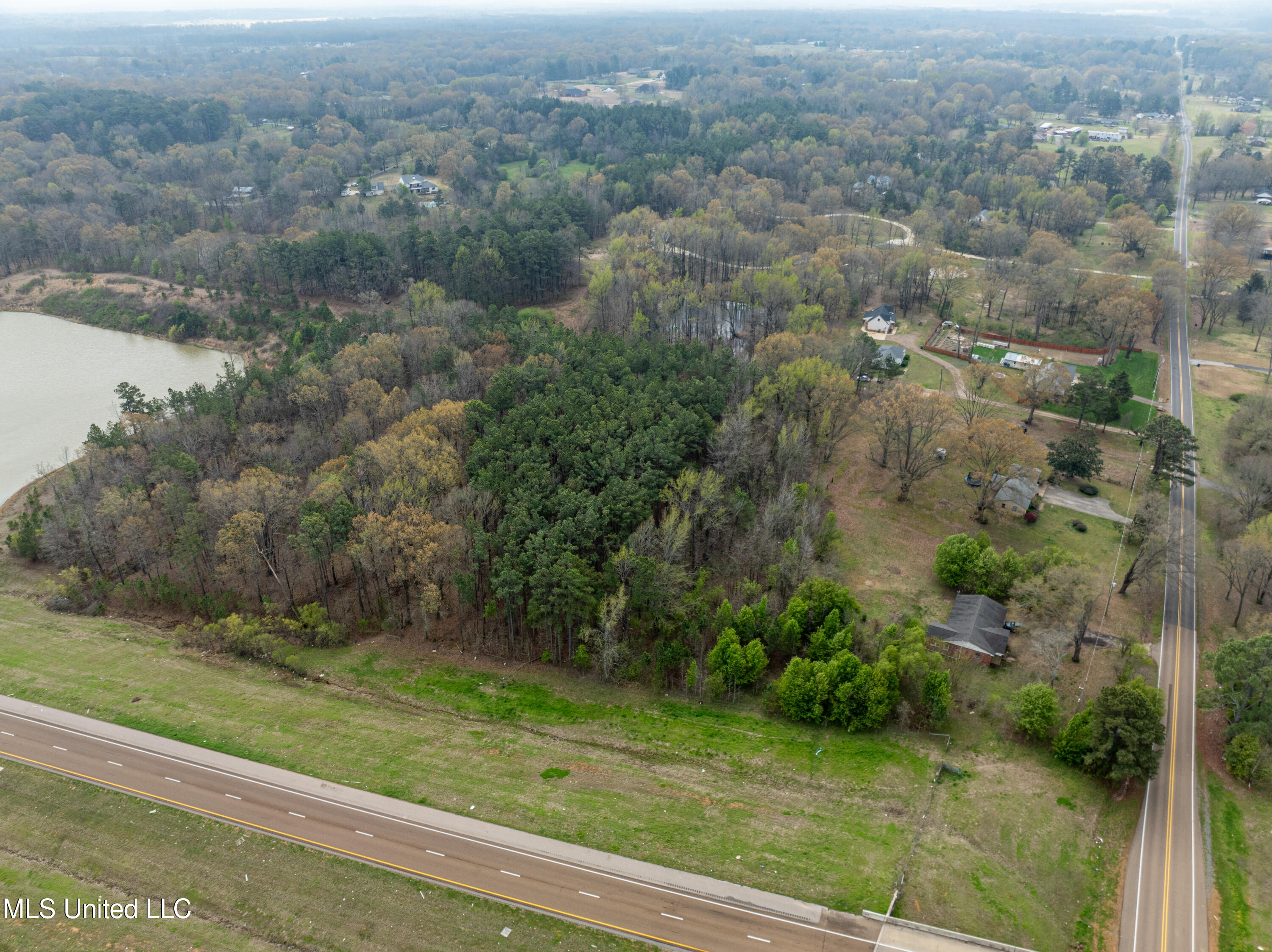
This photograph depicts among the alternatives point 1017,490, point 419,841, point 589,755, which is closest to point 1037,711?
point 589,755

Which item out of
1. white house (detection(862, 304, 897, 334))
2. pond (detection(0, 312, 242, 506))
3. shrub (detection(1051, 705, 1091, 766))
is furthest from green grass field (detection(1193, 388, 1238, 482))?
pond (detection(0, 312, 242, 506))

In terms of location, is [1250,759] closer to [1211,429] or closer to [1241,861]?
[1241,861]

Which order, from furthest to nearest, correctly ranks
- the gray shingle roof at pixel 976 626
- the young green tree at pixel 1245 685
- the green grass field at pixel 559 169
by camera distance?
1. the green grass field at pixel 559 169
2. the gray shingle roof at pixel 976 626
3. the young green tree at pixel 1245 685

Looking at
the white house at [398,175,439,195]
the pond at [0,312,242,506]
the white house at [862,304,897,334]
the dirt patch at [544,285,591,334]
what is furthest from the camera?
the white house at [398,175,439,195]

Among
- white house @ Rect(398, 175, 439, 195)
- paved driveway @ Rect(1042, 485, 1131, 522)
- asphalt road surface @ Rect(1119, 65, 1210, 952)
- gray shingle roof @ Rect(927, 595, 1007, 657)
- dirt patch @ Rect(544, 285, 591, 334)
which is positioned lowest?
asphalt road surface @ Rect(1119, 65, 1210, 952)

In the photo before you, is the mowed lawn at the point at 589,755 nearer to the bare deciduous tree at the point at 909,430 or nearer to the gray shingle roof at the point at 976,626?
the gray shingle roof at the point at 976,626

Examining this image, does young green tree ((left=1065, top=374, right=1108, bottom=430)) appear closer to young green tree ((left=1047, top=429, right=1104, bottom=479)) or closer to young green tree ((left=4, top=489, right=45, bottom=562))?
young green tree ((left=1047, top=429, right=1104, bottom=479))

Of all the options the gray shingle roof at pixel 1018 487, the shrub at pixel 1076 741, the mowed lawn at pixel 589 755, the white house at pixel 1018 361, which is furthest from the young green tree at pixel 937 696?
the white house at pixel 1018 361

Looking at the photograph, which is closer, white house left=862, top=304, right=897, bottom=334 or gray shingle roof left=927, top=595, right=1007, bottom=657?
gray shingle roof left=927, top=595, right=1007, bottom=657
